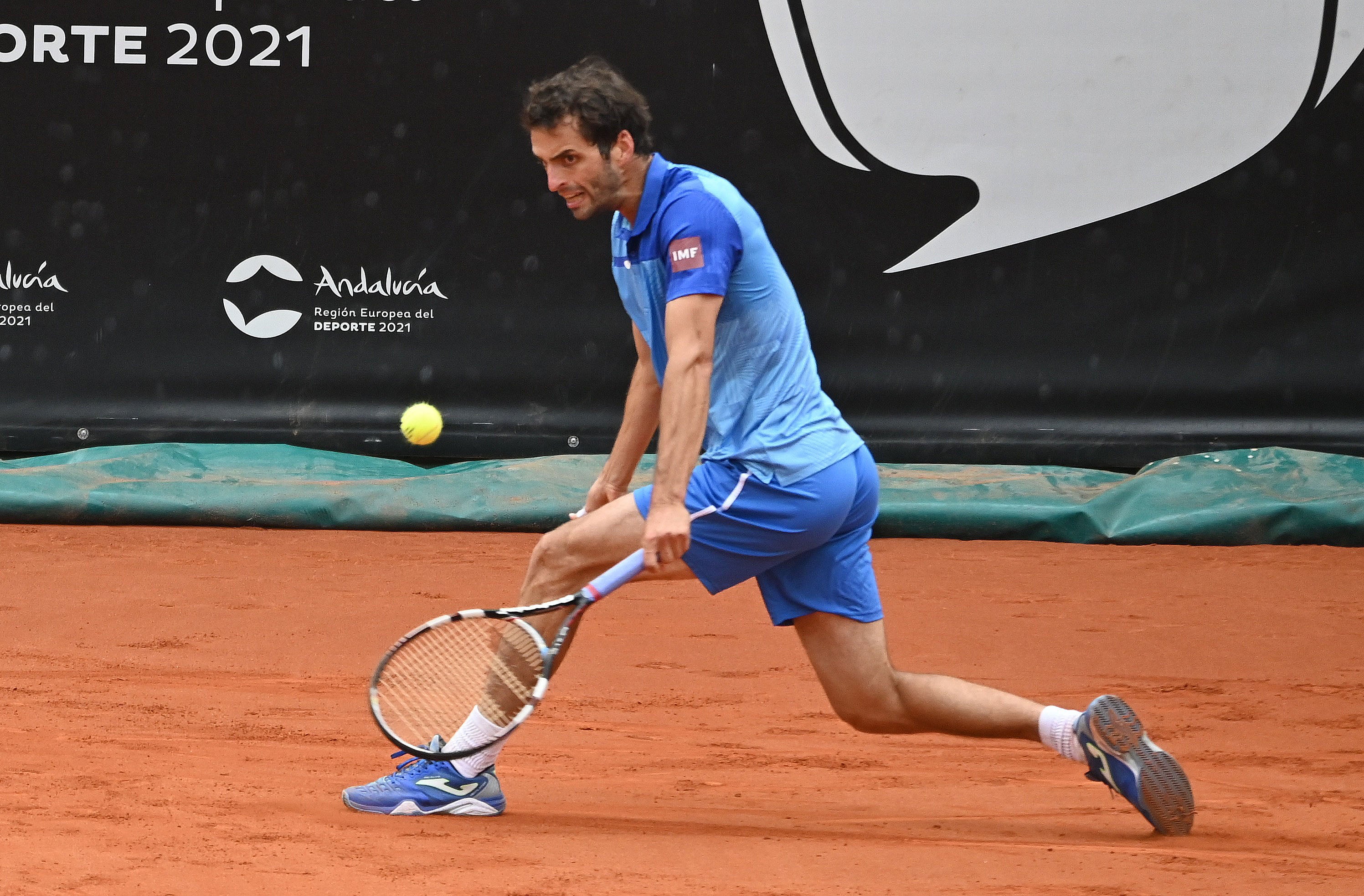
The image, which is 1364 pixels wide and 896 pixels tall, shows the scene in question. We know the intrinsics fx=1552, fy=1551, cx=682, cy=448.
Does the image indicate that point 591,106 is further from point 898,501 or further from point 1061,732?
point 898,501

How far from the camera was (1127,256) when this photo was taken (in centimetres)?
666

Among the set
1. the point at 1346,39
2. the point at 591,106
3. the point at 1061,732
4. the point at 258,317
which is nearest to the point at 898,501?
the point at 1346,39

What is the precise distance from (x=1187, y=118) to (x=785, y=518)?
475 centimetres

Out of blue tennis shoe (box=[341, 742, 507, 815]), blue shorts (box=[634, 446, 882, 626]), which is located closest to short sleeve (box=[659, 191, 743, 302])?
blue shorts (box=[634, 446, 882, 626])

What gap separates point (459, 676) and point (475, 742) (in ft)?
0.38

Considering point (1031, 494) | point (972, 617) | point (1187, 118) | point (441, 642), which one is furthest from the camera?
point (1187, 118)

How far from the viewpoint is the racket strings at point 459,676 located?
8.34 feet

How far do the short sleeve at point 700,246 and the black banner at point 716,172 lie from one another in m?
4.23

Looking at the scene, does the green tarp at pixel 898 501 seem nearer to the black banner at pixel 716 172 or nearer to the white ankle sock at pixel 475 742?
the black banner at pixel 716 172

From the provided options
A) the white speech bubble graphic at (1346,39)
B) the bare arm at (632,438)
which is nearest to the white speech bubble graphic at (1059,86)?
the white speech bubble graphic at (1346,39)

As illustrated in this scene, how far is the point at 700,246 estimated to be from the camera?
240cm

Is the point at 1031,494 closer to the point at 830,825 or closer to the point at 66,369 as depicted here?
the point at 830,825

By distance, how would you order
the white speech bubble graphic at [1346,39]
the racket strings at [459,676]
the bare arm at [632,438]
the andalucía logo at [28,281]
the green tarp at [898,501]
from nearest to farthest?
the racket strings at [459,676], the bare arm at [632,438], the green tarp at [898,501], the white speech bubble graphic at [1346,39], the andalucía logo at [28,281]

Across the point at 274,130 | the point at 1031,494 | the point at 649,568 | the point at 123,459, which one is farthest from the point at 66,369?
the point at 649,568
